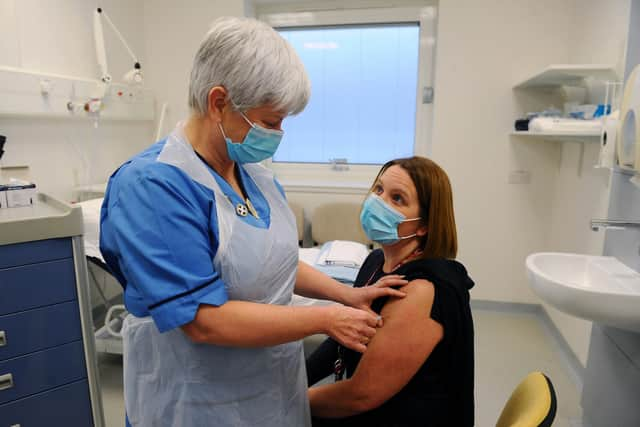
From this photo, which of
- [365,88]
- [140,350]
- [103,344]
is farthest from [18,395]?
[365,88]

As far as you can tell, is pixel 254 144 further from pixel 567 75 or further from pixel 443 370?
pixel 567 75

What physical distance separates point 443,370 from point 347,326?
0.31 metres

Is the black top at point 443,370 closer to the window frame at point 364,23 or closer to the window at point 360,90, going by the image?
the window frame at point 364,23

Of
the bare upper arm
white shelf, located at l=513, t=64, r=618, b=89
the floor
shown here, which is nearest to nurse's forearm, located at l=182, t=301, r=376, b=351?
the bare upper arm

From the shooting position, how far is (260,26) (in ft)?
2.74

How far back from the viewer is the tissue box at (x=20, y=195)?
170cm

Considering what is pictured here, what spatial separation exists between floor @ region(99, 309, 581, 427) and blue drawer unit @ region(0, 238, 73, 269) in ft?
2.86

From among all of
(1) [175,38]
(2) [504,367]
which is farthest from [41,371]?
(1) [175,38]

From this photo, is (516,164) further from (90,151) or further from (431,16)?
(90,151)

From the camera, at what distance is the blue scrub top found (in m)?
0.72

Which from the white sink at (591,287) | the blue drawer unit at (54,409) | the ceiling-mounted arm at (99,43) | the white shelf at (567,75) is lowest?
the blue drawer unit at (54,409)

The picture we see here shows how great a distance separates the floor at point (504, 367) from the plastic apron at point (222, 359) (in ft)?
4.22

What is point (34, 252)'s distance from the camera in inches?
59.2

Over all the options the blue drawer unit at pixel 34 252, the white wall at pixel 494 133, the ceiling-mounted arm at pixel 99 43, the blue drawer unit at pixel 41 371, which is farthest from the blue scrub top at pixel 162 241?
the white wall at pixel 494 133
